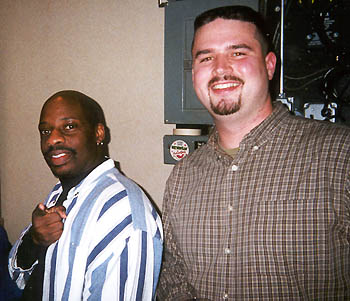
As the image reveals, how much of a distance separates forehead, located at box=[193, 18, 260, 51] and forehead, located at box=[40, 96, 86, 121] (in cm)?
61

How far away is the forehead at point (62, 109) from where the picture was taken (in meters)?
1.27

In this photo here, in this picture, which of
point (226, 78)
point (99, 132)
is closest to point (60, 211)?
point (99, 132)

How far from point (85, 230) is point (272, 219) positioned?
698mm

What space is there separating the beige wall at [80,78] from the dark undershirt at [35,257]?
2.82 feet

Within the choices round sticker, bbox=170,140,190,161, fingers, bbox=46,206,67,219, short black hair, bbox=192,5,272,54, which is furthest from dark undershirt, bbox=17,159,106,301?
short black hair, bbox=192,5,272,54

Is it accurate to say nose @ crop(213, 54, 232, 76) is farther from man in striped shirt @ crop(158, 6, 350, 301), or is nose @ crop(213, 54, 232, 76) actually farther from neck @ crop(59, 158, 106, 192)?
neck @ crop(59, 158, 106, 192)

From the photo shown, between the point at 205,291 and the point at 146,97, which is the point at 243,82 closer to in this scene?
the point at 205,291

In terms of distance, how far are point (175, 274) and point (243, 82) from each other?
34.0 inches

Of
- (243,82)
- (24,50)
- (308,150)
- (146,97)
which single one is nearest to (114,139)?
(146,97)

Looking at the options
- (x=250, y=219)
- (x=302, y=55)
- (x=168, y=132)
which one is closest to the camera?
(x=250, y=219)

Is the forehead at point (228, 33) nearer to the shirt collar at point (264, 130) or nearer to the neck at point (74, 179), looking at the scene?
the shirt collar at point (264, 130)

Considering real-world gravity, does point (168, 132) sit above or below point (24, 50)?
below

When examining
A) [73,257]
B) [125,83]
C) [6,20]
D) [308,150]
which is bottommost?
[73,257]

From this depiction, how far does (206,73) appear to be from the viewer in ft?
3.88
